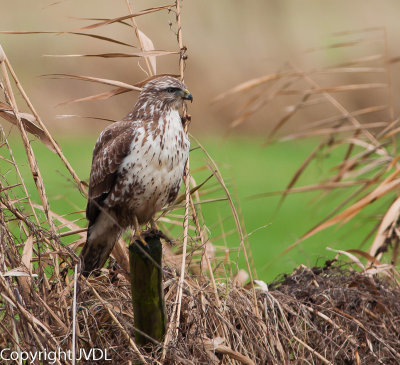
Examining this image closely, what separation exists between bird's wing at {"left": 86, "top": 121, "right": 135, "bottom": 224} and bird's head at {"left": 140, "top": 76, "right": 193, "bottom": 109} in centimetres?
15

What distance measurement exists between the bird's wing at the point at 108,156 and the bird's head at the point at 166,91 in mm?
147

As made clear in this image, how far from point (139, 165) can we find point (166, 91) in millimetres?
351

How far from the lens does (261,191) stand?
35.9 feet

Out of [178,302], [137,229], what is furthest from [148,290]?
[137,229]

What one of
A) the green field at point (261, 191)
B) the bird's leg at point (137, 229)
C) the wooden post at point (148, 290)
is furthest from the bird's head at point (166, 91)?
the green field at point (261, 191)

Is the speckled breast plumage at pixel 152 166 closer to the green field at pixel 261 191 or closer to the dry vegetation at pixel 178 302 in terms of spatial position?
the dry vegetation at pixel 178 302

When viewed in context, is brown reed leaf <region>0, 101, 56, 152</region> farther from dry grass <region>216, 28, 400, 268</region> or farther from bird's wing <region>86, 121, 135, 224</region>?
dry grass <region>216, 28, 400, 268</region>

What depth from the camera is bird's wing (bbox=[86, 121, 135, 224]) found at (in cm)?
272

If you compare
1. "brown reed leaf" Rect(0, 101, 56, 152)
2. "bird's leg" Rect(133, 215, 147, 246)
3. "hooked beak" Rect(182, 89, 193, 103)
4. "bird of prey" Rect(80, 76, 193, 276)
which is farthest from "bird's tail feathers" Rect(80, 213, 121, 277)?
"hooked beak" Rect(182, 89, 193, 103)

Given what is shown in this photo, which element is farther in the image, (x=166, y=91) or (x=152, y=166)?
(x=166, y=91)

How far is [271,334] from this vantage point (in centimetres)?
259

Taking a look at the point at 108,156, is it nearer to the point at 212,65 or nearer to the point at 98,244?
the point at 98,244

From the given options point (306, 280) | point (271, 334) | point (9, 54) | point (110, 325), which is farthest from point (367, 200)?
point (9, 54)

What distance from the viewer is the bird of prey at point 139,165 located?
267 cm
